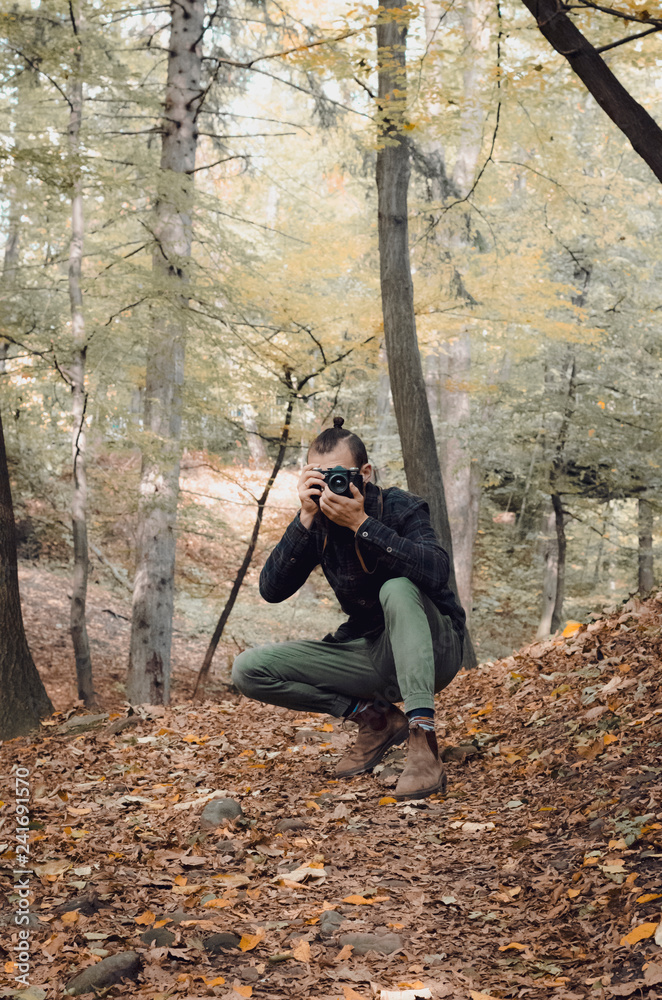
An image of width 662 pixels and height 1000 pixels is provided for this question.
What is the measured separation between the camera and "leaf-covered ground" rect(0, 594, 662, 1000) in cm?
175

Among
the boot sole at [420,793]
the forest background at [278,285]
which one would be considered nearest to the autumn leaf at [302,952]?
the boot sole at [420,793]

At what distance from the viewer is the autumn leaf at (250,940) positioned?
6.17 ft

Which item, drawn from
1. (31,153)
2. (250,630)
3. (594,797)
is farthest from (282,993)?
(250,630)

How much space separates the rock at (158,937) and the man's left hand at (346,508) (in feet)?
4.79

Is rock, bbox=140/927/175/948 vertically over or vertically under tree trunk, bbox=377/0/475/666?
under

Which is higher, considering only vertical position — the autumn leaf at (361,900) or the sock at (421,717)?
the sock at (421,717)

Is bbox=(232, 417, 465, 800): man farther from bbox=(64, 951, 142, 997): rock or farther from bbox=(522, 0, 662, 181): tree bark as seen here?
bbox=(522, 0, 662, 181): tree bark

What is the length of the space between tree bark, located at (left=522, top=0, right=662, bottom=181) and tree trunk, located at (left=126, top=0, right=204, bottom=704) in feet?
14.8

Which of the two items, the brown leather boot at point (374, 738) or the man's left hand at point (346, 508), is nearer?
the man's left hand at point (346, 508)

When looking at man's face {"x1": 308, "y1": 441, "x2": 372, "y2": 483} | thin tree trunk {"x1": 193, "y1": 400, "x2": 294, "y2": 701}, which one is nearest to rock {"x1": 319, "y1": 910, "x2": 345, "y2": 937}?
man's face {"x1": 308, "y1": 441, "x2": 372, "y2": 483}

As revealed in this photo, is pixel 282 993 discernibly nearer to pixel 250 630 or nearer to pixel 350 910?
pixel 350 910

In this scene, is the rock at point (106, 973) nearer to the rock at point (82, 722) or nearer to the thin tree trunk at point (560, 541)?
the rock at point (82, 722)

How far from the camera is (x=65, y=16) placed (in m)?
7.25

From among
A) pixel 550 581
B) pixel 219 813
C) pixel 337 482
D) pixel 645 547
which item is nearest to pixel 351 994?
pixel 219 813
